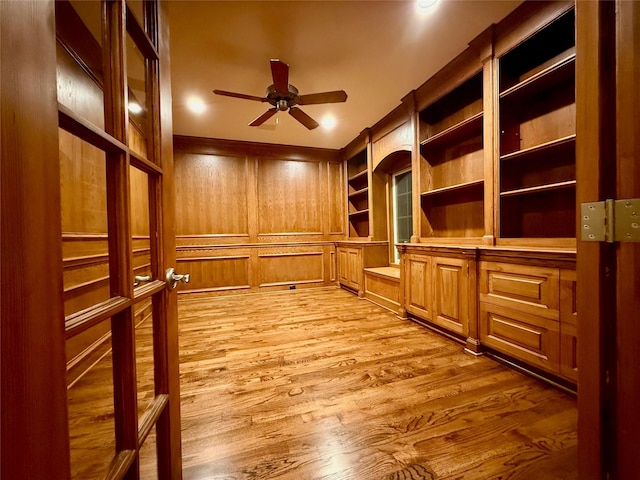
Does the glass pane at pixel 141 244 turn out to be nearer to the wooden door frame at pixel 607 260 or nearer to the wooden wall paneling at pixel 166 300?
the wooden wall paneling at pixel 166 300

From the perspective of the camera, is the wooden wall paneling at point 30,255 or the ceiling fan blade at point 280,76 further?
the ceiling fan blade at point 280,76

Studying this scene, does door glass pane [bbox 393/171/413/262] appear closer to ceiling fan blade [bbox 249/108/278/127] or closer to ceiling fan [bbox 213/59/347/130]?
ceiling fan [bbox 213/59/347/130]

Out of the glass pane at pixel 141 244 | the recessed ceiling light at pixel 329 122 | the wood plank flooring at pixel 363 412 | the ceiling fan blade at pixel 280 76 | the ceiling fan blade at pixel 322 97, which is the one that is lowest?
the wood plank flooring at pixel 363 412

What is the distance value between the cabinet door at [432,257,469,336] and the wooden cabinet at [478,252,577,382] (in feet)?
0.48

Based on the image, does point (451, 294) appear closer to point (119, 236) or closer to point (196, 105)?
point (119, 236)

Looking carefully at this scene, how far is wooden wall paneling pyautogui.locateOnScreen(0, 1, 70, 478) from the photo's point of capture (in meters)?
0.30

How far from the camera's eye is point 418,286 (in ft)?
9.64

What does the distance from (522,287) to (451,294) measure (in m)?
0.65

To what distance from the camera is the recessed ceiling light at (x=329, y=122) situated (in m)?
3.98

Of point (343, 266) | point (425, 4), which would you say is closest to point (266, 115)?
point (425, 4)

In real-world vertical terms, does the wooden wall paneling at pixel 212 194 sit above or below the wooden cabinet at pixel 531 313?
above

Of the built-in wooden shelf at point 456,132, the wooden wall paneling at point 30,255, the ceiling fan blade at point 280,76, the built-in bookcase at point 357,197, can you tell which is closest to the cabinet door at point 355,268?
the built-in bookcase at point 357,197

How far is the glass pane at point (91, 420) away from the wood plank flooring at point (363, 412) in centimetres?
36

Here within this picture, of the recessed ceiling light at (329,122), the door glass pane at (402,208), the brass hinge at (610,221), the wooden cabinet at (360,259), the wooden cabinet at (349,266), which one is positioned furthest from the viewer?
the wooden cabinet at (349,266)
